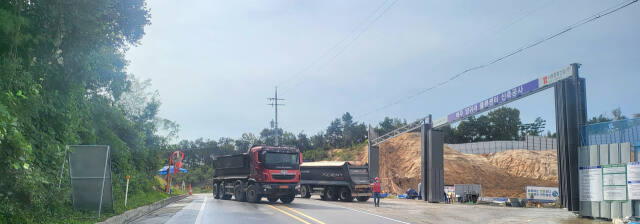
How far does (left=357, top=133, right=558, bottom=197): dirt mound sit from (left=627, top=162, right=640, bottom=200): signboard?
3703cm

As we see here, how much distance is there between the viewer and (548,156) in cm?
6372

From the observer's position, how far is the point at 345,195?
3133 cm

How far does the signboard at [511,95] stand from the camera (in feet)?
75.7

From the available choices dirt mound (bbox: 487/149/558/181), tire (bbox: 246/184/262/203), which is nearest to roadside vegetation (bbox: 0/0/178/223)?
tire (bbox: 246/184/262/203)

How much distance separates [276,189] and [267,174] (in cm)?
88

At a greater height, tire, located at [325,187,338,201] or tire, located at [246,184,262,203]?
tire, located at [246,184,262,203]

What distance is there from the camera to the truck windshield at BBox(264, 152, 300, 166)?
2517 cm

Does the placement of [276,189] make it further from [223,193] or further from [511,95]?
[511,95]

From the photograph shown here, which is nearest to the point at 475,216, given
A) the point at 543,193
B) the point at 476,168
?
the point at 543,193

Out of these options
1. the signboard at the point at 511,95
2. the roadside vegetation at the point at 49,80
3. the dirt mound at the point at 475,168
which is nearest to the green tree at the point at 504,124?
the dirt mound at the point at 475,168

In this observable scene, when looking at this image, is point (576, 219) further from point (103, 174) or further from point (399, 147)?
point (399, 147)

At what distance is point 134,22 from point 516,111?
8782cm

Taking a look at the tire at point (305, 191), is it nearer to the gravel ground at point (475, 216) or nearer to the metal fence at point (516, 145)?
the gravel ground at point (475, 216)

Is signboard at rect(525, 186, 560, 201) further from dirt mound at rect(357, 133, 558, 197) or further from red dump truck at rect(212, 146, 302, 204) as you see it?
dirt mound at rect(357, 133, 558, 197)
